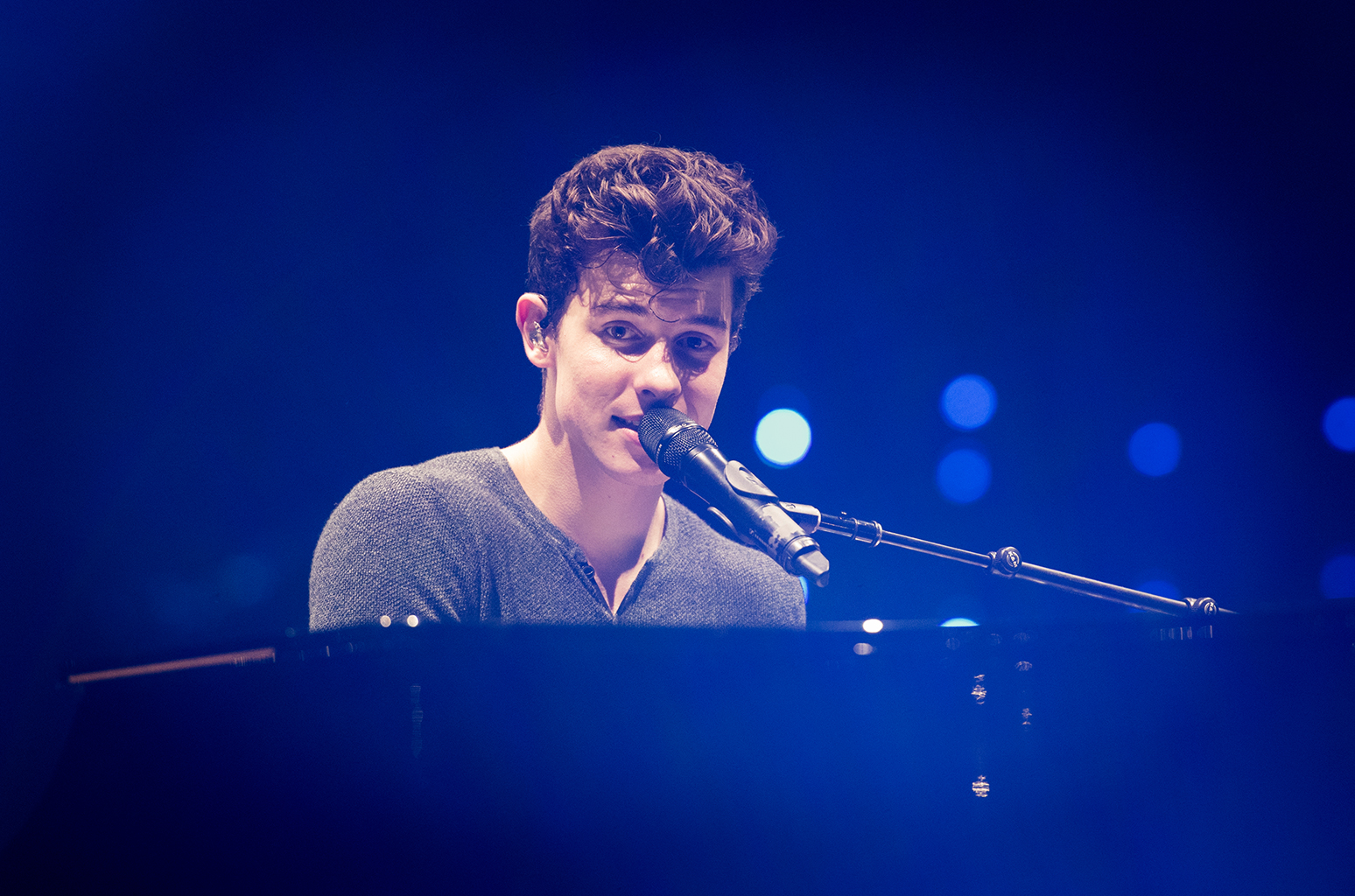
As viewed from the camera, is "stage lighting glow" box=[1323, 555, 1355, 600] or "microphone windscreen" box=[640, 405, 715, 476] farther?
"stage lighting glow" box=[1323, 555, 1355, 600]

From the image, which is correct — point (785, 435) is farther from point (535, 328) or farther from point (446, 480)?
point (446, 480)

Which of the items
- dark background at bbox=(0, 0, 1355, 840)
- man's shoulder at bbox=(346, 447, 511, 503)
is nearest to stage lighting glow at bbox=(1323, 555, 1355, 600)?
dark background at bbox=(0, 0, 1355, 840)

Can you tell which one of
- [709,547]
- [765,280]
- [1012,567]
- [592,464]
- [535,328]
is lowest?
[1012,567]

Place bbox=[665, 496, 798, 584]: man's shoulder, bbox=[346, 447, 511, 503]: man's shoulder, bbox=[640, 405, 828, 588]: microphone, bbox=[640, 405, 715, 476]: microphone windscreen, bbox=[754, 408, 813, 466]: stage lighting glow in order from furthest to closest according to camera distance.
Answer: bbox=[754, 408, 813, 466]: stage lighting glow < bbox=[665, 496, 798, 584]: man's shoulder < bbox=[346, 447, 511, 503]: man's shoulder < bbox=[640, 405, 715, 476]: microphone windscreen < bbox=[640, 405, 828, 588]: microphone

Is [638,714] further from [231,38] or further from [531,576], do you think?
[231,38]

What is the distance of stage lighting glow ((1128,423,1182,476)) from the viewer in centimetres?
274

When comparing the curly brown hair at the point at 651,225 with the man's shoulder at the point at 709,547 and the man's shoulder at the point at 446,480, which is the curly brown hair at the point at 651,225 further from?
the man's shoulder at the point at 709,547

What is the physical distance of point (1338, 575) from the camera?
2725mm

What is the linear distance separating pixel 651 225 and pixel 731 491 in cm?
101

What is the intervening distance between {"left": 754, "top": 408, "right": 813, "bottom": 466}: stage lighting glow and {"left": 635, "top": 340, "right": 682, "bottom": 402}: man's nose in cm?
82

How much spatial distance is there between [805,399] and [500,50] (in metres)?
1.44

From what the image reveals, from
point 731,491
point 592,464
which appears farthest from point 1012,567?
point 592,464

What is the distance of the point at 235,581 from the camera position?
2.29 metres

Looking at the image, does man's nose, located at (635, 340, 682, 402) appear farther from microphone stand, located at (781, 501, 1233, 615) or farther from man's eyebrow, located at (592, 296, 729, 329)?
microphone stand, located at (781, 501, 1233, 615)
